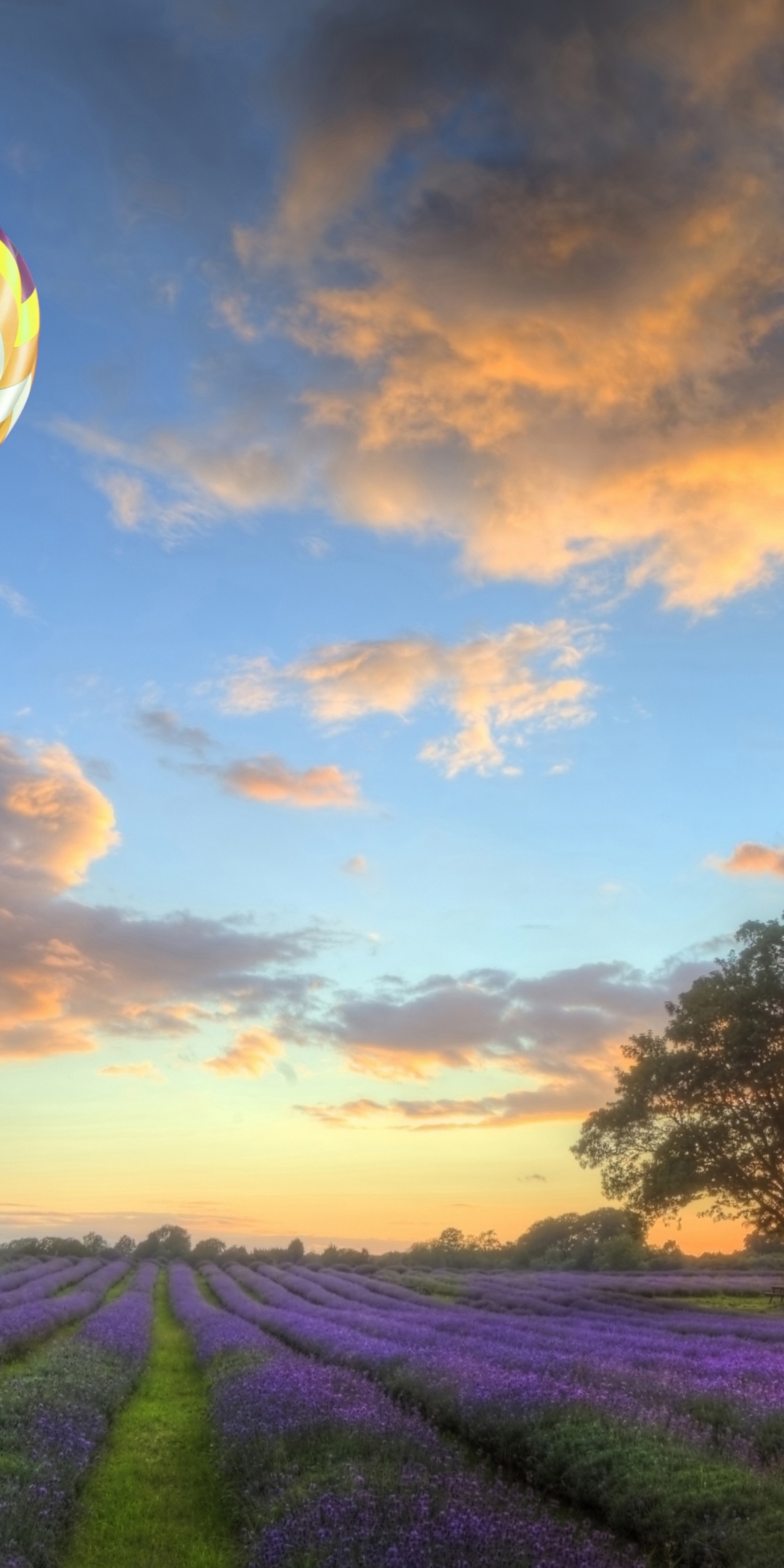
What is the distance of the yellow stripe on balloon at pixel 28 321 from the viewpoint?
13539 mm

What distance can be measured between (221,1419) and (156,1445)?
3.52ft

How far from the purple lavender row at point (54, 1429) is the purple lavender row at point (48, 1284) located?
4403 millimetres

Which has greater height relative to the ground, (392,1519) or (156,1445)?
(392,1519)

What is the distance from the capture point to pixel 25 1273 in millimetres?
36969

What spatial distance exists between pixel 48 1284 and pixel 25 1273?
6497mm

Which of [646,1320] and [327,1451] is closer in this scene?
[327,1451]

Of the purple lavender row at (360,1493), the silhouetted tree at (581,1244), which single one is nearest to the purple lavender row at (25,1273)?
the purple lavender row at (360,1493)

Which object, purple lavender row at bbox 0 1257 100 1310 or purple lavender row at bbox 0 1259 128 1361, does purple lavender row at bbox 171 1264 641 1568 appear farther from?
purple lavender row at bbox 0 1257 100 1310

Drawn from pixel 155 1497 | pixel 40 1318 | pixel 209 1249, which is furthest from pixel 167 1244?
pixel 155 1497

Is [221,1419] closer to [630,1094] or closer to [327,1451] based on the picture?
[327,1451]

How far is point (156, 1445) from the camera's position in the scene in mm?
11367

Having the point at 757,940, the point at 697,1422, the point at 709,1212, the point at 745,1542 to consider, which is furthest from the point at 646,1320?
the point at 745,1542

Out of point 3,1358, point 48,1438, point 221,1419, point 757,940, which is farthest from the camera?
point 757,940

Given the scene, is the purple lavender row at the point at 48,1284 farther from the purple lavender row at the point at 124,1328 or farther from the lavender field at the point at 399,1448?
the lavender field at the point at 399,1448
